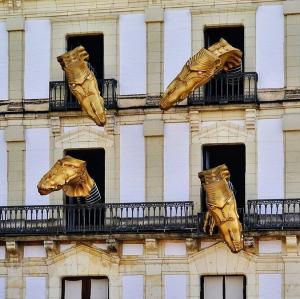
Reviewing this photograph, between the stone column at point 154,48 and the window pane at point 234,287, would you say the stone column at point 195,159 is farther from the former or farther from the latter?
the window pane at point 234,287

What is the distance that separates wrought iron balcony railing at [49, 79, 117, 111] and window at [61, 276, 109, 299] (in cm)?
424

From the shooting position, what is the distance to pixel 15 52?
50938 mm

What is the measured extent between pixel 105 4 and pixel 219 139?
463cm

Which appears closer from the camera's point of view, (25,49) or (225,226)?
(225,226)

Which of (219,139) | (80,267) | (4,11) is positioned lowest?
(80,267)

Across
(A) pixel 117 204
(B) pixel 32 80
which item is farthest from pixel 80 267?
(B) pixel 32 80

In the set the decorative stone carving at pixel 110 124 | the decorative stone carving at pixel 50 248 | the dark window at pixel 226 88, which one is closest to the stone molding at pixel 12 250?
the decorative stone carving at pixel 50 248

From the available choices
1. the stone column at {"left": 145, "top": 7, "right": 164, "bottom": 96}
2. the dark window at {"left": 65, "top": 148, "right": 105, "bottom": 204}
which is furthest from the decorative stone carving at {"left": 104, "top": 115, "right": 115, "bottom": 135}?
the stone column at {"left": 145, "top": 7, "right": 164, "bottom": 96}

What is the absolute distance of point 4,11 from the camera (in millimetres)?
51156

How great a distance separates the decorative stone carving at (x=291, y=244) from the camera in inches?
1892

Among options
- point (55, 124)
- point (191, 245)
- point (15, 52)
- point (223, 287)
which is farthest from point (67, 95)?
point (223, 287)

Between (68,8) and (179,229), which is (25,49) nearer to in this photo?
(68,8)

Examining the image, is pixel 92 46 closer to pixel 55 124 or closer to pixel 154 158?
pixel 55 124

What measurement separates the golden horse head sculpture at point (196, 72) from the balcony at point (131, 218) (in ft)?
9.03
